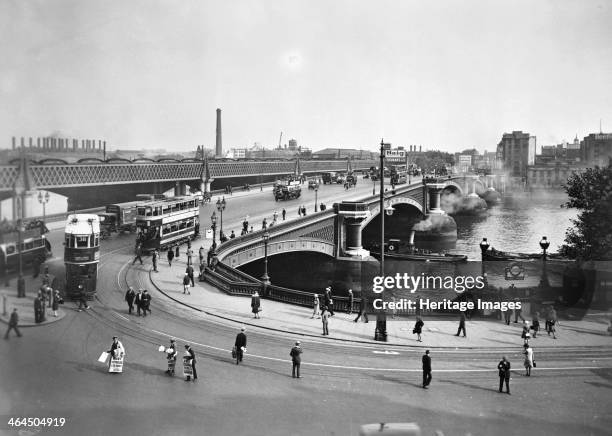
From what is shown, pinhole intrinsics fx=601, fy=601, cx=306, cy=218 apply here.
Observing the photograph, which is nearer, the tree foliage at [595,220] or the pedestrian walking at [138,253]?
the pedestrian walking at [138,253]

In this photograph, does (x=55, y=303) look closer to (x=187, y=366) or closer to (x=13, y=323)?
(x=13, y=323)

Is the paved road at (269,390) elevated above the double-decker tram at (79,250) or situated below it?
below

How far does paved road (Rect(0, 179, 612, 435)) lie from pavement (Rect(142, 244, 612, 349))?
39.2 inches

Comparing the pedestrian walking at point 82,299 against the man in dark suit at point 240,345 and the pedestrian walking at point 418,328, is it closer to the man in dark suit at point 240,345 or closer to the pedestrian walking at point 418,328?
Result: the man in dark suit at point 240,345

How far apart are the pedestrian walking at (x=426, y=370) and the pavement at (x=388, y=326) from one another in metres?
3.17

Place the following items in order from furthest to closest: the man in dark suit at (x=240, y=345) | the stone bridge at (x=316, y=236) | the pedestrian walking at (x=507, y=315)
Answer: the stone bridge at (x=316, y=236) → the pedestrian walking at (x=507, y=315) → the man in dark suit at (x=240, y=345)

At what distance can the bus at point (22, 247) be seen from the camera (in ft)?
43.8

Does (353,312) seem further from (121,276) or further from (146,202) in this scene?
(146,202)

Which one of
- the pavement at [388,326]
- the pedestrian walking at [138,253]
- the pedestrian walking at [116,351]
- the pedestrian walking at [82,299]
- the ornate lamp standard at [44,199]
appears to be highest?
the ornate lamp standard at [44,199]

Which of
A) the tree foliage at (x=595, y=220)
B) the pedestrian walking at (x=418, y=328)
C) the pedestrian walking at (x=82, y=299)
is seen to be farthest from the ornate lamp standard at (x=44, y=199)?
the tree foliage at (x=595, y=220)

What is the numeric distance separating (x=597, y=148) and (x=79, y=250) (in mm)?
58049

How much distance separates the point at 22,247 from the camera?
14.0 meters

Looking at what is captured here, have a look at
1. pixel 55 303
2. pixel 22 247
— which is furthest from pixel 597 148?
pixel 22 247

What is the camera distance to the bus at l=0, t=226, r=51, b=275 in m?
13.4
